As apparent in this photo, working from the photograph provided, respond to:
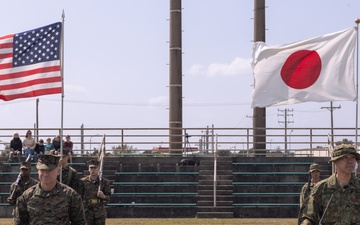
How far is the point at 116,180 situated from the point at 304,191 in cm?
1762

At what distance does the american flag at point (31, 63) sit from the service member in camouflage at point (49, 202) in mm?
9294

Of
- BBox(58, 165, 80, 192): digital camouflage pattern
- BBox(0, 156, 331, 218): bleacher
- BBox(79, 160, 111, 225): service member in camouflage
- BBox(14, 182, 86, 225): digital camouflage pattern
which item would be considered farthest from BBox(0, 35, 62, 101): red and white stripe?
BBox(0, 156, 331, 218): bleacher

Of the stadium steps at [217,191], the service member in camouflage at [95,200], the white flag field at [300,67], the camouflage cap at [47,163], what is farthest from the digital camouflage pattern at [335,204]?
the stadium steps at [217,191]

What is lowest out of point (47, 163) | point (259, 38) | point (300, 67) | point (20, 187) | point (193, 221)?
point (193, 221)

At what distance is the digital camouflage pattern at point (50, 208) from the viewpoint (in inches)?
403

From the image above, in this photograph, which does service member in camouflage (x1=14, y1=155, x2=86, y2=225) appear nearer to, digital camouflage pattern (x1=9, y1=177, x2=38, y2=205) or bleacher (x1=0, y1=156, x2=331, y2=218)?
digital camouflage pattern (x1=9, y1=177, x2=38, y2=205)

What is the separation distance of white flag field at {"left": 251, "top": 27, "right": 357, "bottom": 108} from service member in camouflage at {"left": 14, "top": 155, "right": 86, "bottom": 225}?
1526 centimetres

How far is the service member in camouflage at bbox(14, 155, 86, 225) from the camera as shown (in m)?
10.2

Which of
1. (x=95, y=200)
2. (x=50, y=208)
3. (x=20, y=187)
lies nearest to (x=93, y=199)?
(x=95, y=200)

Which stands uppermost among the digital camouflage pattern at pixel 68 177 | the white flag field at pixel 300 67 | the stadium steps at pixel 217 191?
the white flag field at pixel 300 67

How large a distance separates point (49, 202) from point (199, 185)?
22736mm

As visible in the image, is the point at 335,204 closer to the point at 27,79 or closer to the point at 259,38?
the point at 27,79

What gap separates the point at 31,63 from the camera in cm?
2025

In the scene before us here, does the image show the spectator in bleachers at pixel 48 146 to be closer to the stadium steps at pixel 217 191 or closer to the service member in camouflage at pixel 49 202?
the stadium steps at pixel 217 191
